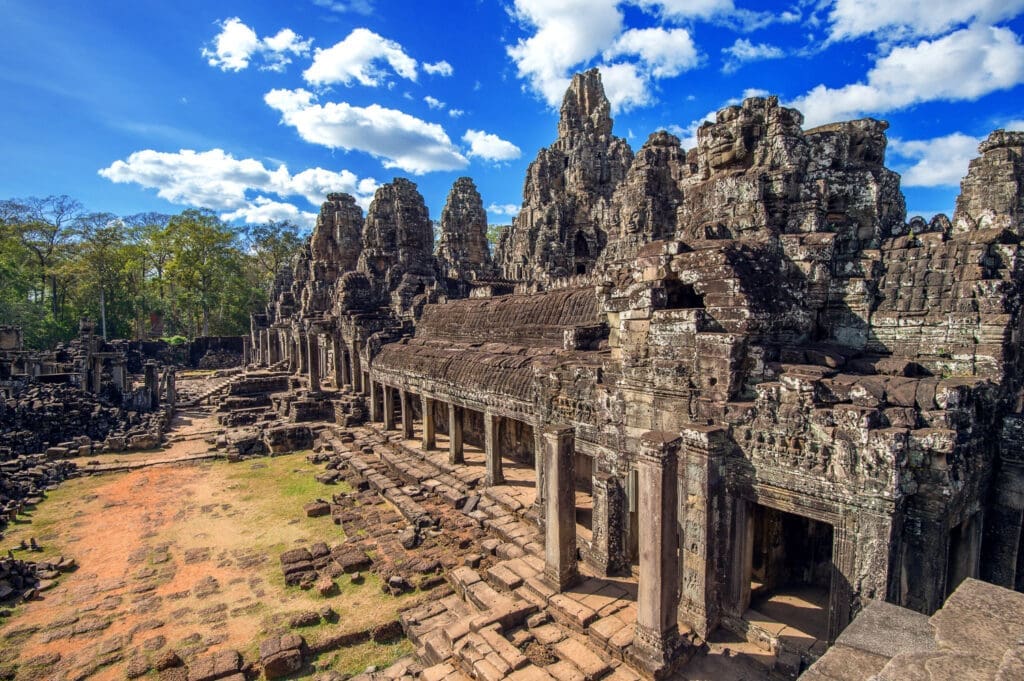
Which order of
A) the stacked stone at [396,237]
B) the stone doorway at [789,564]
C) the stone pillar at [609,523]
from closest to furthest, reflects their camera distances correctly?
the stone doorway at [789,564], the stone pillar at [609,523], the stacked stone at [396,237]

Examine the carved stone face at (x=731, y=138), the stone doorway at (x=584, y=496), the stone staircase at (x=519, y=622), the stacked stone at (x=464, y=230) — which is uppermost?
the stacked stone at (x=464, y=230)

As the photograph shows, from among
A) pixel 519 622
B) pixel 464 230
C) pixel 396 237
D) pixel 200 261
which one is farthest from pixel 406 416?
pixel 200 261

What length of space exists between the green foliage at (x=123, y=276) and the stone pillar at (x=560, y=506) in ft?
161

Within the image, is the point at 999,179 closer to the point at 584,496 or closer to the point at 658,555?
the point at 584,496

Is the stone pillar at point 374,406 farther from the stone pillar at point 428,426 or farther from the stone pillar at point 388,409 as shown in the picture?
the stone pillar at point 428,426

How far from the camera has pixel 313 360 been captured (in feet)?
87.4

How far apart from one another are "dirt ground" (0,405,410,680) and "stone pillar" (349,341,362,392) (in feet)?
24.3

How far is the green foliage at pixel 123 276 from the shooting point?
43594 mm

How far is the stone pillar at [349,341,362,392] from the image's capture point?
23.9 metres

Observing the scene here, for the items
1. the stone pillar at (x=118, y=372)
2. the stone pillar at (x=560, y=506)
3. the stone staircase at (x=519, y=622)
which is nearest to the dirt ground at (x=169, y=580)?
the stone staircase at (x=519, y=622)

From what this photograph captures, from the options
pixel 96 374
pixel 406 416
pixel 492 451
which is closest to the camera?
pixel 492 451

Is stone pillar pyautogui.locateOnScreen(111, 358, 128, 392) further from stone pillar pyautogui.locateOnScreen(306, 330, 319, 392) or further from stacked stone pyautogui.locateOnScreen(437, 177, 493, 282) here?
stacked stone pyautogui.locateOnScreen(437, 177, 493, 282)

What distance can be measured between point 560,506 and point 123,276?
57.3m

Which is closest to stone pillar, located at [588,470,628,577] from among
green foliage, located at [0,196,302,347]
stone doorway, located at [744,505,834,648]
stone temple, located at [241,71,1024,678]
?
stone temple, located at [241,71,1024,678]
